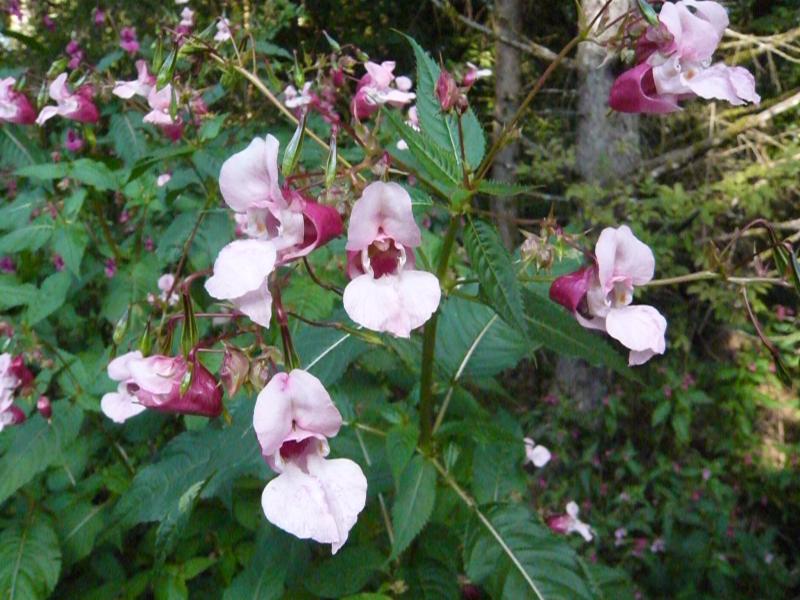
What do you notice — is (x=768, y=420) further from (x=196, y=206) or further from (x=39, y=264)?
(x=39, y=264)

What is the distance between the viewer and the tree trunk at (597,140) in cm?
312

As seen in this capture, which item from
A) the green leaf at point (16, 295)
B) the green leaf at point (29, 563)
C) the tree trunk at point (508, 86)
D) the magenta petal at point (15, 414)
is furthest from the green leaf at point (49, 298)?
the tree trunk at point (508, 86)

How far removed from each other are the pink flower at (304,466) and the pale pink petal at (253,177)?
20cm

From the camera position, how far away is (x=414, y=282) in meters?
0.74

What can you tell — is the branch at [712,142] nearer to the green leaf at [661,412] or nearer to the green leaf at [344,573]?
the green leaf at [661,412]

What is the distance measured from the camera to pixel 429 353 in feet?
3.41


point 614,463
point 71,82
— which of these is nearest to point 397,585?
point 71,82

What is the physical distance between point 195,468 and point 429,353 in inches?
17.5

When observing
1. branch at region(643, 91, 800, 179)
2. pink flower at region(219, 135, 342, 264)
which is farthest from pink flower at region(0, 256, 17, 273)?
branch at region(643, 91, 800, 179)

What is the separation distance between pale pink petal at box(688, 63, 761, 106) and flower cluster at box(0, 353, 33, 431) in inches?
54.1

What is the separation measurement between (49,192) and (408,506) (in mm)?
1632

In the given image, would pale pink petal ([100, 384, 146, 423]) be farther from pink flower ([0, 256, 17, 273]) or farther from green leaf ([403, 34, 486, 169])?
pink flower ([0, 256, 17, 273])

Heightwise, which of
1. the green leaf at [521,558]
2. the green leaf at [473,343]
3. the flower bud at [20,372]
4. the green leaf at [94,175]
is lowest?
the flower bud at [20,372]

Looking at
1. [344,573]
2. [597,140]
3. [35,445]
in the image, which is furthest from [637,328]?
[597,140]
